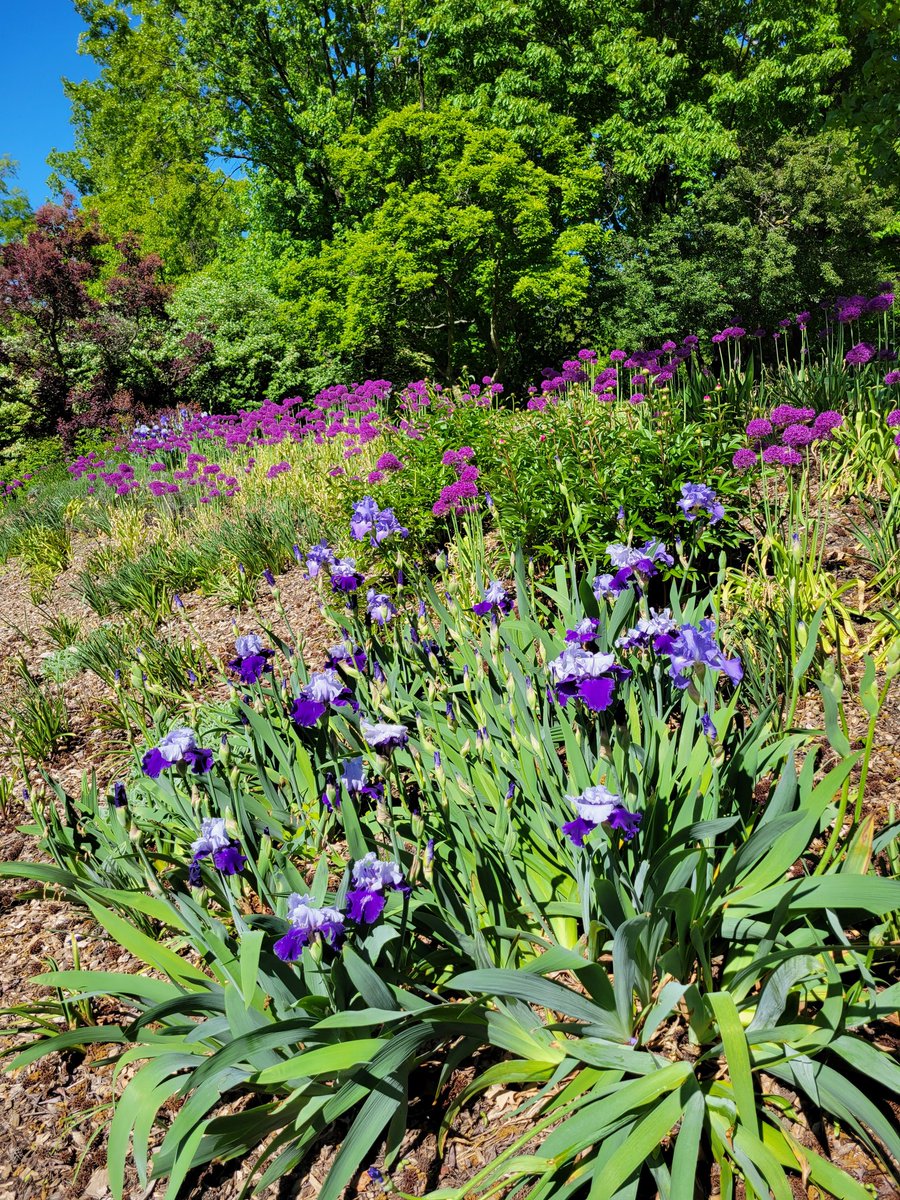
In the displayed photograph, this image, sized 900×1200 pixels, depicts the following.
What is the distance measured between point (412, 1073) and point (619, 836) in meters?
0.79

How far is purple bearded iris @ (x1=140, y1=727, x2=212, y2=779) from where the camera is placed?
71.2 inches

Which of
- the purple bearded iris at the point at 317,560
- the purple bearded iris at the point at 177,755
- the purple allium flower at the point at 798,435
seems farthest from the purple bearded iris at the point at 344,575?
the purple allium flower at the point at 798,435

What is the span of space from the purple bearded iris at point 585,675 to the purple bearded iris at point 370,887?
548mm

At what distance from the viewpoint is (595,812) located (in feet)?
4.52

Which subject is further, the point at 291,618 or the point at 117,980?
the point at 291,618

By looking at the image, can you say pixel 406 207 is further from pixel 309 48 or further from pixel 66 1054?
pixel 66 1054

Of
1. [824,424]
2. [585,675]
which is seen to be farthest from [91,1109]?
[824,424]

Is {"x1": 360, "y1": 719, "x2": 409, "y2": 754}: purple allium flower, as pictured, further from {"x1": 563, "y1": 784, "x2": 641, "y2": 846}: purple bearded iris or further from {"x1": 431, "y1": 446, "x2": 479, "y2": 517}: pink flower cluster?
{"x1": 431, "y1": 446, "x2": 479, "y2": 517}: pink flower cluster

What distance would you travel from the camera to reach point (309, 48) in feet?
50.5

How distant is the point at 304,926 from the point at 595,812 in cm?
61

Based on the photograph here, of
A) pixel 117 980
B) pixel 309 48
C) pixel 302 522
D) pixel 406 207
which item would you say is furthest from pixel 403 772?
pixel 309 48

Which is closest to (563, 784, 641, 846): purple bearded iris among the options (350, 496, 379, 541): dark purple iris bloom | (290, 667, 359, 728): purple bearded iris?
(290, 667, 359, 728): purple bearded iris

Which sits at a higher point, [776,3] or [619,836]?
[776,3]

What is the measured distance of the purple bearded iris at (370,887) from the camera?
4.67ft
